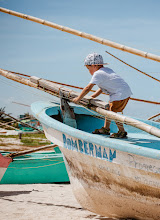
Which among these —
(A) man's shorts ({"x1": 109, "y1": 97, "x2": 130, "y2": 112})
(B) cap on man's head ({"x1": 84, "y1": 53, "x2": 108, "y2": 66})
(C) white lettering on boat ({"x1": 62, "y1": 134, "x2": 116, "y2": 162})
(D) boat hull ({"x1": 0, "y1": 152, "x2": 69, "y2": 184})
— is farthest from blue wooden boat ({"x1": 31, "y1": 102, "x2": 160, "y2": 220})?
(D) boat hull ({"x1": 0, "y1": 152, "x2": 69, "y2": 184})

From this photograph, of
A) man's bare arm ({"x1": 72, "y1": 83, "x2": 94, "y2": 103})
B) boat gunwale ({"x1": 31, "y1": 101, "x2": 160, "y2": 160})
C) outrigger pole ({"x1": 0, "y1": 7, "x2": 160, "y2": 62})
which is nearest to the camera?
boat gunwale ({"x1": 31, "y1": 101, "x2": 160, "y2": 160})

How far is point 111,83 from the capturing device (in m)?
5.67

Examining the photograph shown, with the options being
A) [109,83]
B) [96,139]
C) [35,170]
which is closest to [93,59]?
[109,83]

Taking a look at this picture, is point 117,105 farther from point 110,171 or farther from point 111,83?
point 110,171

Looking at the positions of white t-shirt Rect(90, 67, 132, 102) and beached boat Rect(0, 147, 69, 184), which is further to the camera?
beached boat Rect(0, 147, 69, 184)

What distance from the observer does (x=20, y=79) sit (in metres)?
7.29

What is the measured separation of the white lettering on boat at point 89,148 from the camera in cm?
490

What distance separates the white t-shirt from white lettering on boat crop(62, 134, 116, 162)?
991mm

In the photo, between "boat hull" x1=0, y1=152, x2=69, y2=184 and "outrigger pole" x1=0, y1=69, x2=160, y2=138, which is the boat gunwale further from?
"boat hull" x1=0, y1=152, x2=69, y2=184

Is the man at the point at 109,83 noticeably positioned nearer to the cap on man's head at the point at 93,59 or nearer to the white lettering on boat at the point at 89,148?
the cap on man's head at the point at 93,59

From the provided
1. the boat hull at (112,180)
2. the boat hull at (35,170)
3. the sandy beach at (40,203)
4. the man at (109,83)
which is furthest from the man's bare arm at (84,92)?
the boat hull at (35,170)

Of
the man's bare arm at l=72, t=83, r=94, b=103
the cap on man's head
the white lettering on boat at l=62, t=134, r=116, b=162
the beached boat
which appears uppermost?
the cap on man's head

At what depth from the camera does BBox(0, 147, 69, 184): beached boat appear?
10023 mm

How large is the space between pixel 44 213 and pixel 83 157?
7.41 ft
